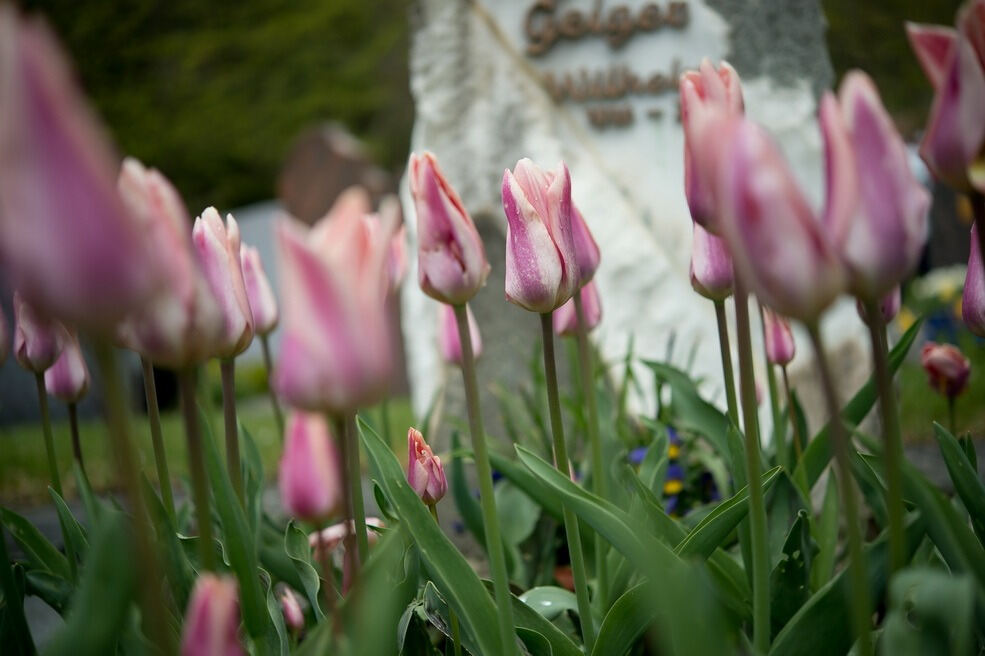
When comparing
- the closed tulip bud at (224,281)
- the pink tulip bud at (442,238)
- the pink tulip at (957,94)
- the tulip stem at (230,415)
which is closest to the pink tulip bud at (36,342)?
the tulip stem at (230,415)

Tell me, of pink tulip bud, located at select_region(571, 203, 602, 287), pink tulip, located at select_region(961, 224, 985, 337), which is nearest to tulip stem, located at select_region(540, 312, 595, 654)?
pink tulip bud, located at select_region(571, 203, 602, 287)

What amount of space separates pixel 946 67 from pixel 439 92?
292cm

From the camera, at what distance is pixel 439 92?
354 cm

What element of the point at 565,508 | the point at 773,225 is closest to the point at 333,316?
the point at 773,225

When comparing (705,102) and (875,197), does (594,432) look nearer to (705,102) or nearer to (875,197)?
(705,102)

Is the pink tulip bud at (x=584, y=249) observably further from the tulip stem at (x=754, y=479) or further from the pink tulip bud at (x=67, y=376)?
the pink tulip bud at (x=67, y=376)

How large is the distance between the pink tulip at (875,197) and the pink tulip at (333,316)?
0.34m

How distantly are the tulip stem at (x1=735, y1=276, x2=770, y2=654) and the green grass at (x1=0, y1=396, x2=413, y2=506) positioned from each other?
375cm

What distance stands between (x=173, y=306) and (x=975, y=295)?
0.94 metres

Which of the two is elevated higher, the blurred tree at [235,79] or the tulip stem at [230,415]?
the blurred tree at [235,79]

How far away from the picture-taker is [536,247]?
1088 mm

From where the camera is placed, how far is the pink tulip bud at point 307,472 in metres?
0.72

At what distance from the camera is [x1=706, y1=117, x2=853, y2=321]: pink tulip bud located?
659 mm

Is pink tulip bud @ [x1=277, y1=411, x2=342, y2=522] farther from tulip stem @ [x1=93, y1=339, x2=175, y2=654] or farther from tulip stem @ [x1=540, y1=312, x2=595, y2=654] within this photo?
tulip stem @ [x1=540, y1=312, x2=595, y2=654]
